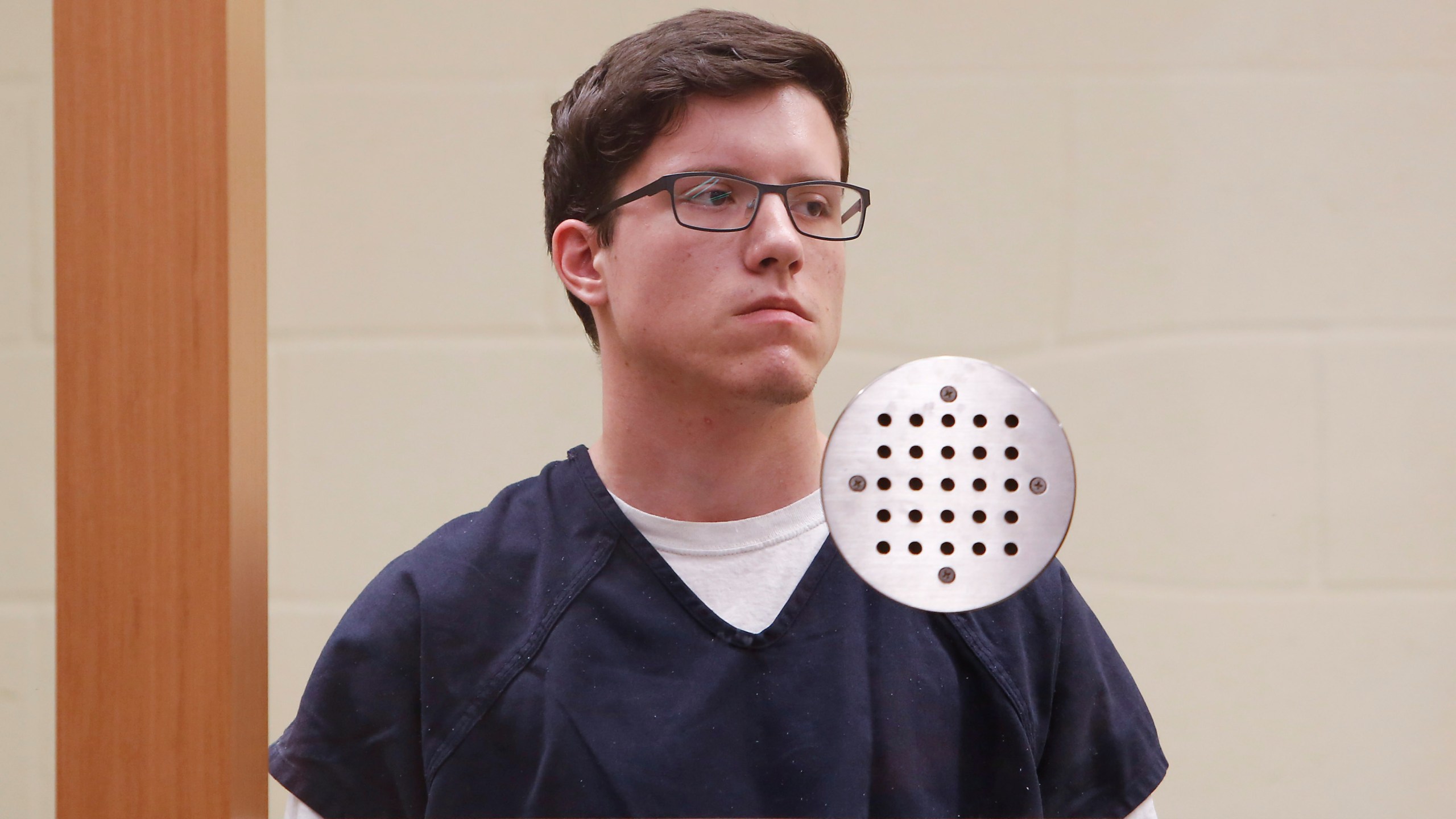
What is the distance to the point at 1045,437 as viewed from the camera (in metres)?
0.49

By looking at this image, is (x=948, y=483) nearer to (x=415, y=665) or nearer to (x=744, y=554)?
(x=744, y=554)

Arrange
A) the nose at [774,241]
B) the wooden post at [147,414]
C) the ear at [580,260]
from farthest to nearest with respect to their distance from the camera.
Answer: the ear at [580,260] → the nose at [774,241] → the wooden post at [147,414]

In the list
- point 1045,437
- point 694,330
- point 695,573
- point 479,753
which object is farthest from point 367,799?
point 1045,437

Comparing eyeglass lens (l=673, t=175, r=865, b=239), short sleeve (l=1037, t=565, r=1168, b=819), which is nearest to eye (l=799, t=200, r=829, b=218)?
eyeglass lens (l=673, t=175, r=865, b=239)

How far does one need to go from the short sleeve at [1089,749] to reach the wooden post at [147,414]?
48 centimetres

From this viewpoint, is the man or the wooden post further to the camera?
the man

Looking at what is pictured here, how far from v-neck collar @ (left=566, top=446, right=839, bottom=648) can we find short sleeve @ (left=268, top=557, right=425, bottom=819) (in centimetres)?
15

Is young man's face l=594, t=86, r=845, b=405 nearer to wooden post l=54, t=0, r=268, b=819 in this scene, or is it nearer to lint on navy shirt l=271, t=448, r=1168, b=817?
lint on navy shirt l=271, t=448, r=1168, b=817

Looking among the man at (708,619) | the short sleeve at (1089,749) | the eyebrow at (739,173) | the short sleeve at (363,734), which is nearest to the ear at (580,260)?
the man at (708,619)

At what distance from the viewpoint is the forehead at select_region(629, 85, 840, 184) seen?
68 centimetres

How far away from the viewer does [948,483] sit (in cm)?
50

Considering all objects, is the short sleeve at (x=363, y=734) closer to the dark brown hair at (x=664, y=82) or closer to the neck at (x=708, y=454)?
the neck at (x=708, y=454)

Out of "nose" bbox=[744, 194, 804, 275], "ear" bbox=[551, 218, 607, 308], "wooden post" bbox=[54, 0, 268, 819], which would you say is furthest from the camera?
"ear" bbox=[551, 218, 607, 308]

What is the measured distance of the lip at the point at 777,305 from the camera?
642 millimetres
